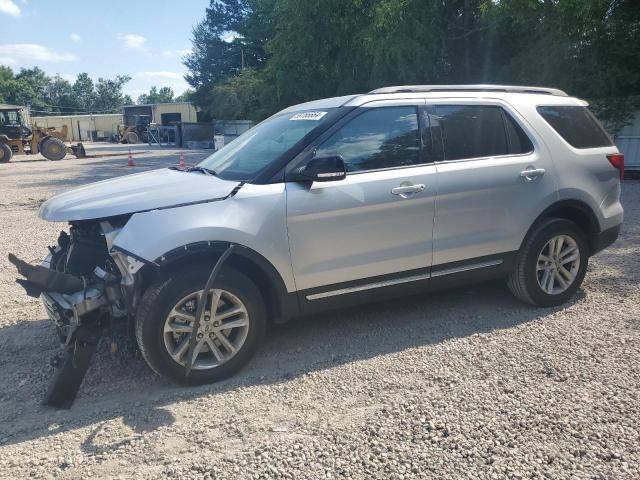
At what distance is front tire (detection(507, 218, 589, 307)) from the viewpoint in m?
4.40

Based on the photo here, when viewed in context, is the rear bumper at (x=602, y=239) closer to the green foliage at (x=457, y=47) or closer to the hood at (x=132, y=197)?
the hood at (x=132, y=197)

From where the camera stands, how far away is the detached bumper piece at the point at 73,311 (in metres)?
3.17

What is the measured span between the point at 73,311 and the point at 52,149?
1054 inches

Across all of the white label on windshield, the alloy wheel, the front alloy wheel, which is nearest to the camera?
the front alloy wheel

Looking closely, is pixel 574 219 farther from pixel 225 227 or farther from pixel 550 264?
pixel 225 227

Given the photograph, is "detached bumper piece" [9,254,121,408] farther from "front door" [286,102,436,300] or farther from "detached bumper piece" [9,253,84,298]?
"front door" [286,102,436,300]

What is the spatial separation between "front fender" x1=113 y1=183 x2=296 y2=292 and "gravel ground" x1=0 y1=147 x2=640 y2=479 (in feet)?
2.72

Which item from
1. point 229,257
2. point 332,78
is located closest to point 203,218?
point 229,257

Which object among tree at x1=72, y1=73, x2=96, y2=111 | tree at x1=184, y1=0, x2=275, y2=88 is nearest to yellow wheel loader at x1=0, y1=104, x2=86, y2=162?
tree at x1=184, y1=0, x2=275, y2=88

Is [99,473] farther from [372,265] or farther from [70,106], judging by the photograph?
[70,106]

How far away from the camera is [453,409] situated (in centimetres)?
303

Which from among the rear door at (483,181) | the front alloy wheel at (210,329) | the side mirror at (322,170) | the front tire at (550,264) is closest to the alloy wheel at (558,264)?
the front tire at (550,264)

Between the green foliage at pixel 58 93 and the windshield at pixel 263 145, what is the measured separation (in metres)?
103

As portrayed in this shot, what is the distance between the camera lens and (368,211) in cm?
369
